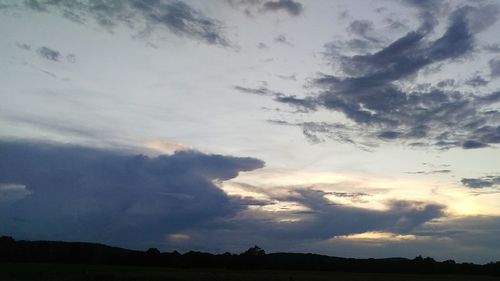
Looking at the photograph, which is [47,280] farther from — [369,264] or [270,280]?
[369,264]

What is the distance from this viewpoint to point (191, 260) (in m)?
107

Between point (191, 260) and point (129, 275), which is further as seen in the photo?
point (191, 260)

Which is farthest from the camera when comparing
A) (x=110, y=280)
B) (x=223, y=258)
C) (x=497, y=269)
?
(x=223, y=258)

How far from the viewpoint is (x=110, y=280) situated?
57094 millimetres

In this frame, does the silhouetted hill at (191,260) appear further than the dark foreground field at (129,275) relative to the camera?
Yes

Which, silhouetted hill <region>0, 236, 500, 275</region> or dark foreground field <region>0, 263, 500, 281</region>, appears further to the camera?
silhouetted hill <region>0, 236, 500, 275</region>

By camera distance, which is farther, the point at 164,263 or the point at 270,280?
the point at 164,263

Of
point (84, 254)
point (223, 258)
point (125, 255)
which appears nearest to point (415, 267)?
point (223, 258)

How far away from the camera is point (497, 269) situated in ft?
343

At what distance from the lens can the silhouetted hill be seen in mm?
102750

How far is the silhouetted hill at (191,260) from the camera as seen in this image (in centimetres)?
10275

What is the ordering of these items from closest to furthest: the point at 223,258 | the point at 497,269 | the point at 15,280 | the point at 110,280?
the point at 15,280 → the point at 110,280 → the point at 497,269 → the point at 223,258

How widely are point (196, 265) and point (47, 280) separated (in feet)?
184

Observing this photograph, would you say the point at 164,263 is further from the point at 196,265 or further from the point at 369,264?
the point at 369,264
